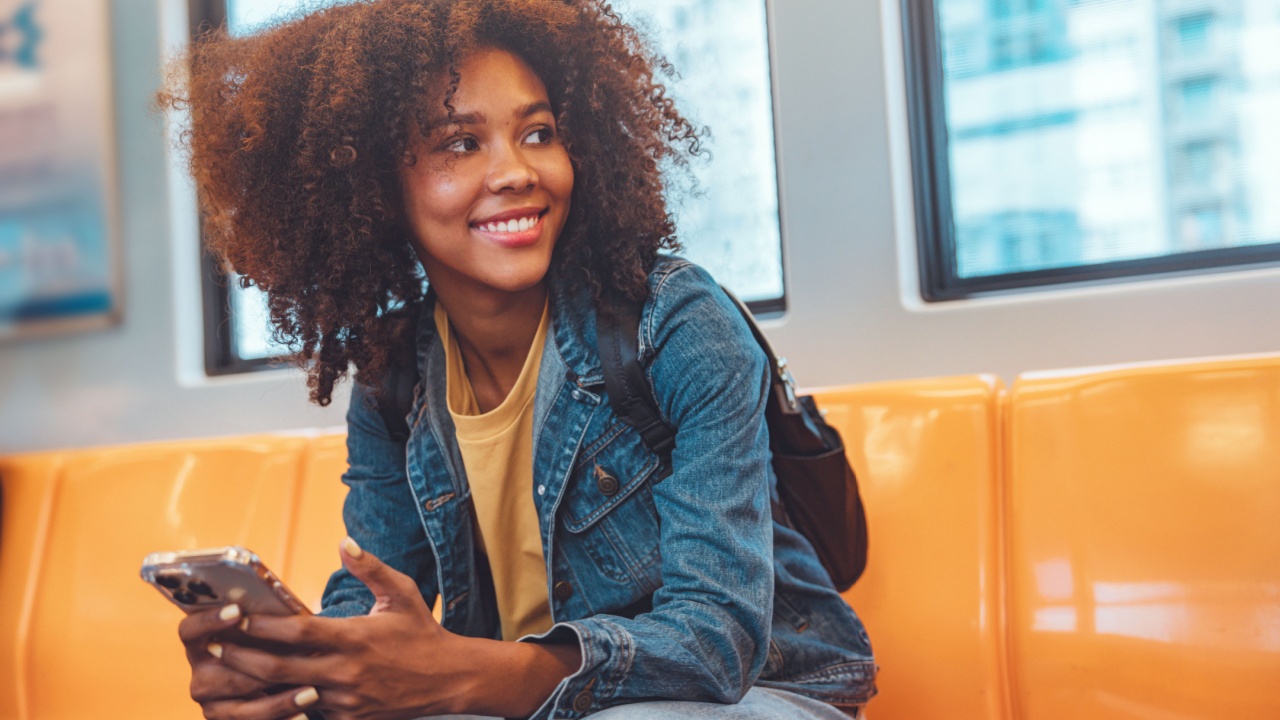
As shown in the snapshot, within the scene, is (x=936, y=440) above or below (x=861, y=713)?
above

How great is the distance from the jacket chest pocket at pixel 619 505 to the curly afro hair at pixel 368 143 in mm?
201

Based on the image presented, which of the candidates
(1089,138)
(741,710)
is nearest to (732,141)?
(1089,138)

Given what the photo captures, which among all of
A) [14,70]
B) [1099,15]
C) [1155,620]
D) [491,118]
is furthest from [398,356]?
[14,70]

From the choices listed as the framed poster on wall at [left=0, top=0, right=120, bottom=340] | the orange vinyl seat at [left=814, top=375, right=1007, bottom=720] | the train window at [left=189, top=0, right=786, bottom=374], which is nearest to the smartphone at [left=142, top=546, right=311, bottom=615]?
the orange vinyl seat at [left=814, top=375, right=1007, bottom=720]

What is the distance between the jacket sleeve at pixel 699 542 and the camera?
112 centimetres

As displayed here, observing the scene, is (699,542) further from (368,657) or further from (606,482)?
(368,657)

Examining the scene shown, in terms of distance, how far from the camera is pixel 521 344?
145 centimetres

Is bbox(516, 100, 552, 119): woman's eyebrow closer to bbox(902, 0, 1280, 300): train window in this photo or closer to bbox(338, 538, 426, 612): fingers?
bbox(338, 538, 426, 612): fingers

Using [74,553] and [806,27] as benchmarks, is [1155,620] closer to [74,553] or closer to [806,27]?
[806,27]

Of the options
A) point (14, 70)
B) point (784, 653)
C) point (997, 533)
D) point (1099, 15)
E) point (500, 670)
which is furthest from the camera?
point (14, 70)

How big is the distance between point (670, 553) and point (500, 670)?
0.23 m

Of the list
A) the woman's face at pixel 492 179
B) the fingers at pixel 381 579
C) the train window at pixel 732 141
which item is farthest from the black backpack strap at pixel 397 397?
the train window at pixel 732 141

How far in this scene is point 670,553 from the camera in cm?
119

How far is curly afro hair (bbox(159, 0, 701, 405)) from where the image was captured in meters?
1.35
